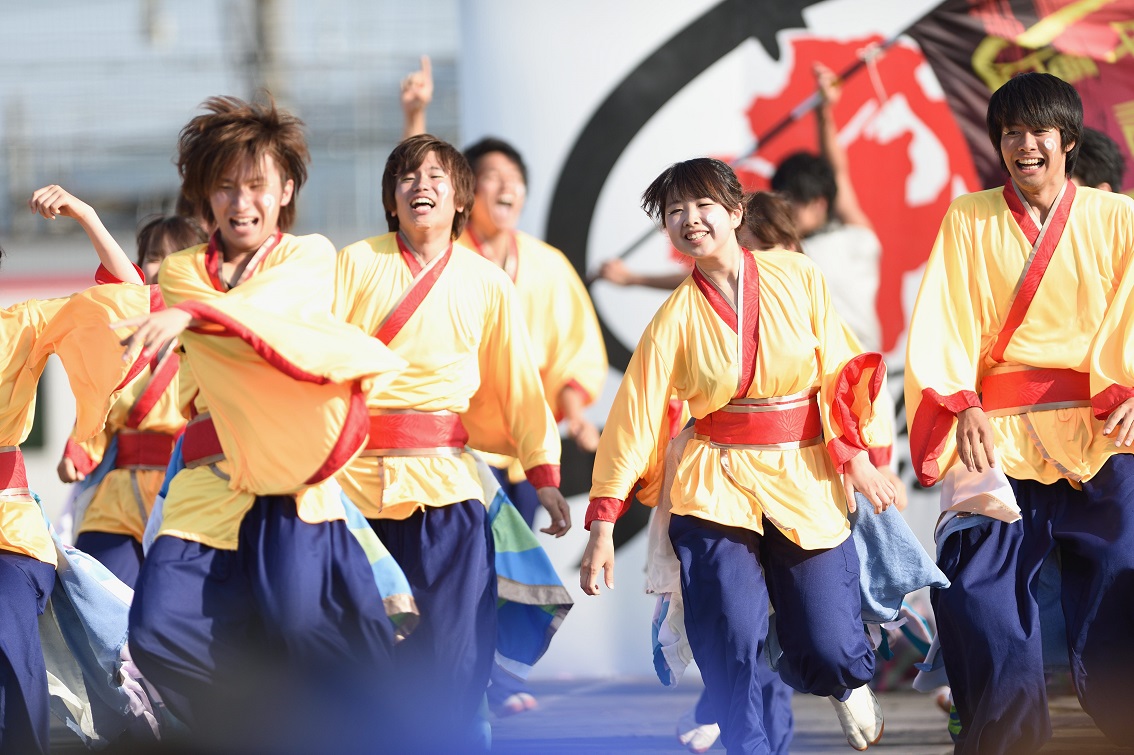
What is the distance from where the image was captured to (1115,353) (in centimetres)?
383

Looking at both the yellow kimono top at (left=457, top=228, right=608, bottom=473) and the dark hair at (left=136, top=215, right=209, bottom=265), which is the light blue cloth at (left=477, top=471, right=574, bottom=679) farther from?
the dark hair at (left=136, top=215, right=209, bottom=265)

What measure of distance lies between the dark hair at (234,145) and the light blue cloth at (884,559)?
5.69 ft

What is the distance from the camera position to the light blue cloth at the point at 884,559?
13.3 ft

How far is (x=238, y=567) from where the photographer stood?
3699 mm

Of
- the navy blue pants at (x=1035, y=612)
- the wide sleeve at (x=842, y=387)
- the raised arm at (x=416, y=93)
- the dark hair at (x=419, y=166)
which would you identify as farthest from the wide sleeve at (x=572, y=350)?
the navy blue pants at (x=1035, y=612)

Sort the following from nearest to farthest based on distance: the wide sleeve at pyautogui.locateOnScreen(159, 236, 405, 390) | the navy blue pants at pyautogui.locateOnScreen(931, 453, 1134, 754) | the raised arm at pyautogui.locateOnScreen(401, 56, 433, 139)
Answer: the wide sleeve at pyautogui.locateOnScreen(159, 236, 405, 390), the navy blue pants at pyautogui.locateOnScreen(931, 453, 1134, 754), the raised arm at pyautogui.locateOnScreen(401, 56, 433, 139)

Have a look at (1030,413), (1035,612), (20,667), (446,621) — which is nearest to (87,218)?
(20,667)

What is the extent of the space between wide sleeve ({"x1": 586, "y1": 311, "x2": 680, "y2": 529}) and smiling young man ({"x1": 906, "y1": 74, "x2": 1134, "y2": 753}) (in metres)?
0.64

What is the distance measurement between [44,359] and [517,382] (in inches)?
51.3

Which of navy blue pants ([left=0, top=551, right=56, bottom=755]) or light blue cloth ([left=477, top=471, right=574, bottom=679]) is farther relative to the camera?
light blue cloth ([left=477, top=471, right=574, bottom=679])

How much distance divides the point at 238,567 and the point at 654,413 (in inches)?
44.1

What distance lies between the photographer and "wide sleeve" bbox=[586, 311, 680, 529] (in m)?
3.98

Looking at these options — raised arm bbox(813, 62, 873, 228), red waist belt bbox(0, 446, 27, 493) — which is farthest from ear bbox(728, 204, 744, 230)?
red waist belt bbox(0, 446, 27, 493)

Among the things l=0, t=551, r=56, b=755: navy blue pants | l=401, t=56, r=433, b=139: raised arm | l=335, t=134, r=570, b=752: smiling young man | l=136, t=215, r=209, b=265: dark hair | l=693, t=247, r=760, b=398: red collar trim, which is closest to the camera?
l=0, t=551, r=56, b=755: navy blue pants
